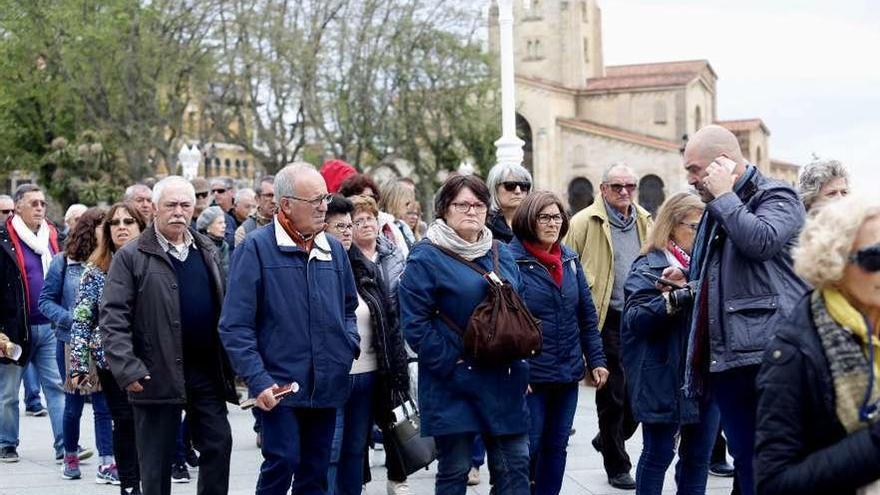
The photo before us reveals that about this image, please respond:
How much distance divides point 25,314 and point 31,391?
3.38m

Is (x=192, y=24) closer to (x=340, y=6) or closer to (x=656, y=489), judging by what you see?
(x=340, y=6)

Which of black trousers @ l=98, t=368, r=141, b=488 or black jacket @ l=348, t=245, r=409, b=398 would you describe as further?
black trousers @ l=98, t=368, r=141, b=488

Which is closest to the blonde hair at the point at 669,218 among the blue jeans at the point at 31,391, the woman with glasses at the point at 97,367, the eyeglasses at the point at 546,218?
the eyeglasses at the point at 546,218

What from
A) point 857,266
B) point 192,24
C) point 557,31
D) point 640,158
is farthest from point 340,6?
point 557,31

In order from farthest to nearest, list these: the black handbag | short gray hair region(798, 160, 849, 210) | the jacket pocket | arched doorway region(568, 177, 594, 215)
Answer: arched doorway region(568, 177, 594, 215)
the black handbag
short gray hair region(798, 160, 849, 210)
the jacket pocket

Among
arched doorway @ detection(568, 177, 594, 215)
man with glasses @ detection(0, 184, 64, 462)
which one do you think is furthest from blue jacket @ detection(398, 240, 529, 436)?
arched doorway @ detection(568, 177, 594, 215)

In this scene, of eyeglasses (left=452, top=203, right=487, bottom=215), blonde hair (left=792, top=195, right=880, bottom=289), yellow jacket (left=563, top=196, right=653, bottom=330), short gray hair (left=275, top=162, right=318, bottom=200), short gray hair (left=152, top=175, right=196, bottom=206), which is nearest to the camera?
blonde hair (left=792, top=195, right=880, bottom=289)

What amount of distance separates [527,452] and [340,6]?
40.4 m

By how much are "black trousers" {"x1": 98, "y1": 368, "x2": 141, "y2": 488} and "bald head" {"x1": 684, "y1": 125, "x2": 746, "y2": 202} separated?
4226 millimetres

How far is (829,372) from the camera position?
11.5 feet

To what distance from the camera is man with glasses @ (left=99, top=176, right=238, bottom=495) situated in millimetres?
6945

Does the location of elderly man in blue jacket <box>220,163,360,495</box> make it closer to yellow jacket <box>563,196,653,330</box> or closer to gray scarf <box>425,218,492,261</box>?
gray scarf <box>425,218,492,261</box>

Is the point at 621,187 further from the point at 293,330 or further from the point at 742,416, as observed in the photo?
the point at 742,416

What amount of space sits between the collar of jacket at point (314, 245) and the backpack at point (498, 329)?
2.16ft
